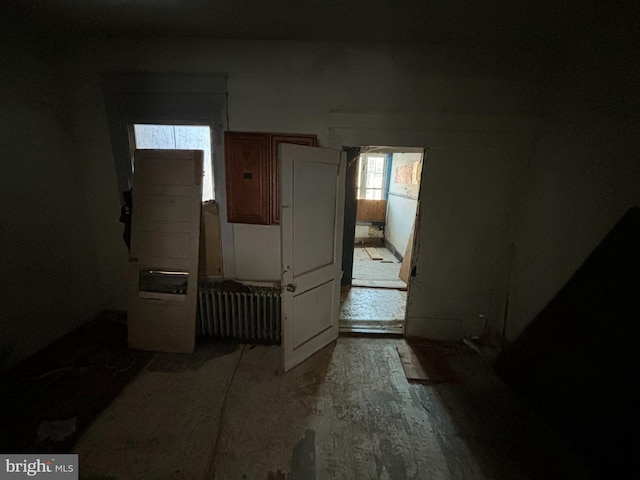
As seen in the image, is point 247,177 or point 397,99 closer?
point 397,99

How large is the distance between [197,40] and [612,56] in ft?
11.0

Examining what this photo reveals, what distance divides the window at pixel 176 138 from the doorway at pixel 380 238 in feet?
6.41

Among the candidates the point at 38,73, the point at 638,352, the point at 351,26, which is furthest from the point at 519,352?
the point at 38,73

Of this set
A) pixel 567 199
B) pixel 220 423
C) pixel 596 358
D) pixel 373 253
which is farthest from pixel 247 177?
pixel 373 253

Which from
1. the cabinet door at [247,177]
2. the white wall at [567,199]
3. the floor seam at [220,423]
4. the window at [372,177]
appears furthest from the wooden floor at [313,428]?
the window at [372,177]

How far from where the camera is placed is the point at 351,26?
1984 mm

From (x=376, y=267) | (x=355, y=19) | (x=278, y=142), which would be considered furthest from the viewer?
(x=376, y=267)

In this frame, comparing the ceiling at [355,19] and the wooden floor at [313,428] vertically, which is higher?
the ceiling at [355,19]

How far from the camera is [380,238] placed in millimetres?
7609

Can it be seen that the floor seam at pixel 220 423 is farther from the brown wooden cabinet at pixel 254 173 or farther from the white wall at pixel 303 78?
the white wall at pixel 303 78

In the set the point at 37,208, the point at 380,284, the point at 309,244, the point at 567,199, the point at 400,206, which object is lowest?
the point at 380,284

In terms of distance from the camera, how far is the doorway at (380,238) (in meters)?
3.29

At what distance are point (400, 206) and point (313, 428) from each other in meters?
5.58

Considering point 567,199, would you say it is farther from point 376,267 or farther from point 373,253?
point 373,253
